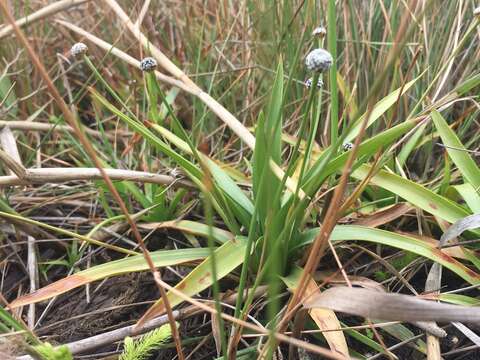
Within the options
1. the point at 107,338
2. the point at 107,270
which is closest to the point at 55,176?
the point at 107,270

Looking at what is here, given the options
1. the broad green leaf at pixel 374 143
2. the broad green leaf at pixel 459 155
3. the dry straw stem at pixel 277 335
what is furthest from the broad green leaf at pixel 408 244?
the dry straw stem at pixel 277 335

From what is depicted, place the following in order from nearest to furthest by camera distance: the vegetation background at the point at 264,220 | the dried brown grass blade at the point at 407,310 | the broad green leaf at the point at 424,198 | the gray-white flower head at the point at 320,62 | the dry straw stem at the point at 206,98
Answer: the dried brown grass blade at the point at 407,310 < the gray-white flower head at the point at 320,62 < the vegetation background at the point at 264,220 < the broad green leaf at the point at 424,198 < the dry straw stem at the point at 206,98

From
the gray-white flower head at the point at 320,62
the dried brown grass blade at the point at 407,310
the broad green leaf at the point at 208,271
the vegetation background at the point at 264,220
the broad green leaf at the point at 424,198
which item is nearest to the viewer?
the dried brown grass blade at the point at 407,310

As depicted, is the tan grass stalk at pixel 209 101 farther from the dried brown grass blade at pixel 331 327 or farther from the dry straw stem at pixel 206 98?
the dried brown grass blade at pixel 331 327

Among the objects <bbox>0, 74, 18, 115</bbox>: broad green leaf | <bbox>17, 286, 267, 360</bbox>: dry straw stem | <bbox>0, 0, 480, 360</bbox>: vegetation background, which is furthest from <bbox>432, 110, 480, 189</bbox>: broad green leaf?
<bbox>0, 74, 18, 115</bbox>: broad green leaf

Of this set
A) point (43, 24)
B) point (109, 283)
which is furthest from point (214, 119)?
point (43, 24)

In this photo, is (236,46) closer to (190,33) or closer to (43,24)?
(190,33)
